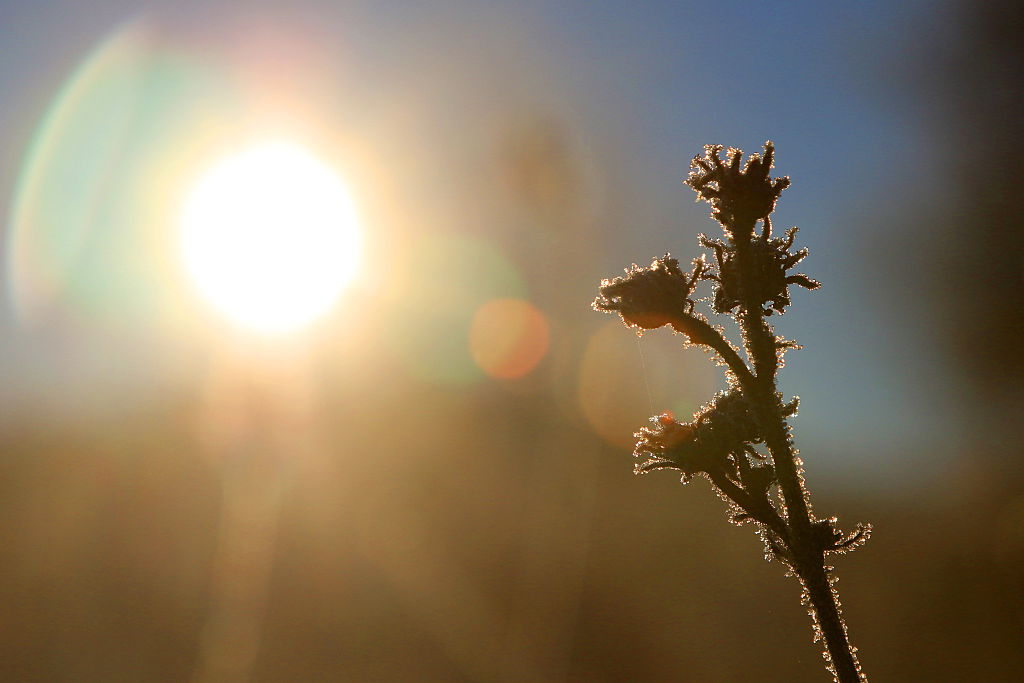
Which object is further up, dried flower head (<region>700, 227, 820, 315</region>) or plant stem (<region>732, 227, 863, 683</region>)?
dried flower head (<region>700, 227, 820, 315</region>)

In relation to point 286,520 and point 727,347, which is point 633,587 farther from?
point 727,347

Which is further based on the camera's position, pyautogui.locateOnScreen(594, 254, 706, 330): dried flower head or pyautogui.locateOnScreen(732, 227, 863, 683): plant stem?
pyautogui.locateOnScreen(594, 254, 706, 330): dried flower head

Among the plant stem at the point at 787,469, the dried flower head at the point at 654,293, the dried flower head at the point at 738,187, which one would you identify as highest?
the dried flower head at the point at 738,187

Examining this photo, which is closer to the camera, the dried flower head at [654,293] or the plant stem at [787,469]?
the plant stem at [787,469]

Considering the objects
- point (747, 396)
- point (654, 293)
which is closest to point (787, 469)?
point (747, 396)

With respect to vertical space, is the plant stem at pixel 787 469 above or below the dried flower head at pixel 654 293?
below

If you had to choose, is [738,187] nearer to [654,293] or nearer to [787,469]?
[654,293]

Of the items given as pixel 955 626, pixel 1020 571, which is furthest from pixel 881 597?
pixel 1020 571

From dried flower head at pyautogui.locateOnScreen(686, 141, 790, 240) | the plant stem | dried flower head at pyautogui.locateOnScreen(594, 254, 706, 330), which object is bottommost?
the plant stem
